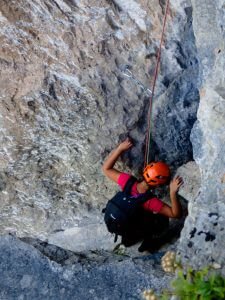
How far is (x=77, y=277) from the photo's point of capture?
7312mm

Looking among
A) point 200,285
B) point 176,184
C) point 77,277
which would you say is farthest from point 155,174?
point 200,285

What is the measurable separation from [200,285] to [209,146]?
2.22 m

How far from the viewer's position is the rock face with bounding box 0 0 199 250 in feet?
24.4

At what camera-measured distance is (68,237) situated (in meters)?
9.23

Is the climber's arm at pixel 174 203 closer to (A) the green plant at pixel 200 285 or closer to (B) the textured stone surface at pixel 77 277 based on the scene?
(B) the textured stone surface at pixel 77 277

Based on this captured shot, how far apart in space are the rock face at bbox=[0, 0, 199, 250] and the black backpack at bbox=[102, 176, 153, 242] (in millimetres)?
758

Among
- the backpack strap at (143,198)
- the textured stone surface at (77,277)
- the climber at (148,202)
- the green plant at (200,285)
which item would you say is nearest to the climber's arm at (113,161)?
the climber at (148,202)

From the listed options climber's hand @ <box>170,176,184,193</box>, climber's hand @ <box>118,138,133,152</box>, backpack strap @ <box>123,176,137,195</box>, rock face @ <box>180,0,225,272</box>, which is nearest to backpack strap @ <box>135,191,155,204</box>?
backpack strap @ <box>123,176,137,195</box>

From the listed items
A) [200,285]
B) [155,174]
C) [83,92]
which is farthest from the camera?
[83,92]

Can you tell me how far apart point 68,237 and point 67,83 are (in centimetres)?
301

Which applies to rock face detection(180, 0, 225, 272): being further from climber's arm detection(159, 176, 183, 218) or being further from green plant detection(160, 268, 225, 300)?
climber's arm detection(159, 176, 183, 218)

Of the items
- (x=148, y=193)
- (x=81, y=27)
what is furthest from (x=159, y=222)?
(x=81, y=27)

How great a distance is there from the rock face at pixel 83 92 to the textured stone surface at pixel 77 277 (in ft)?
4.67

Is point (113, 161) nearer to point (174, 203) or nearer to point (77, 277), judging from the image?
point (174, 203)
